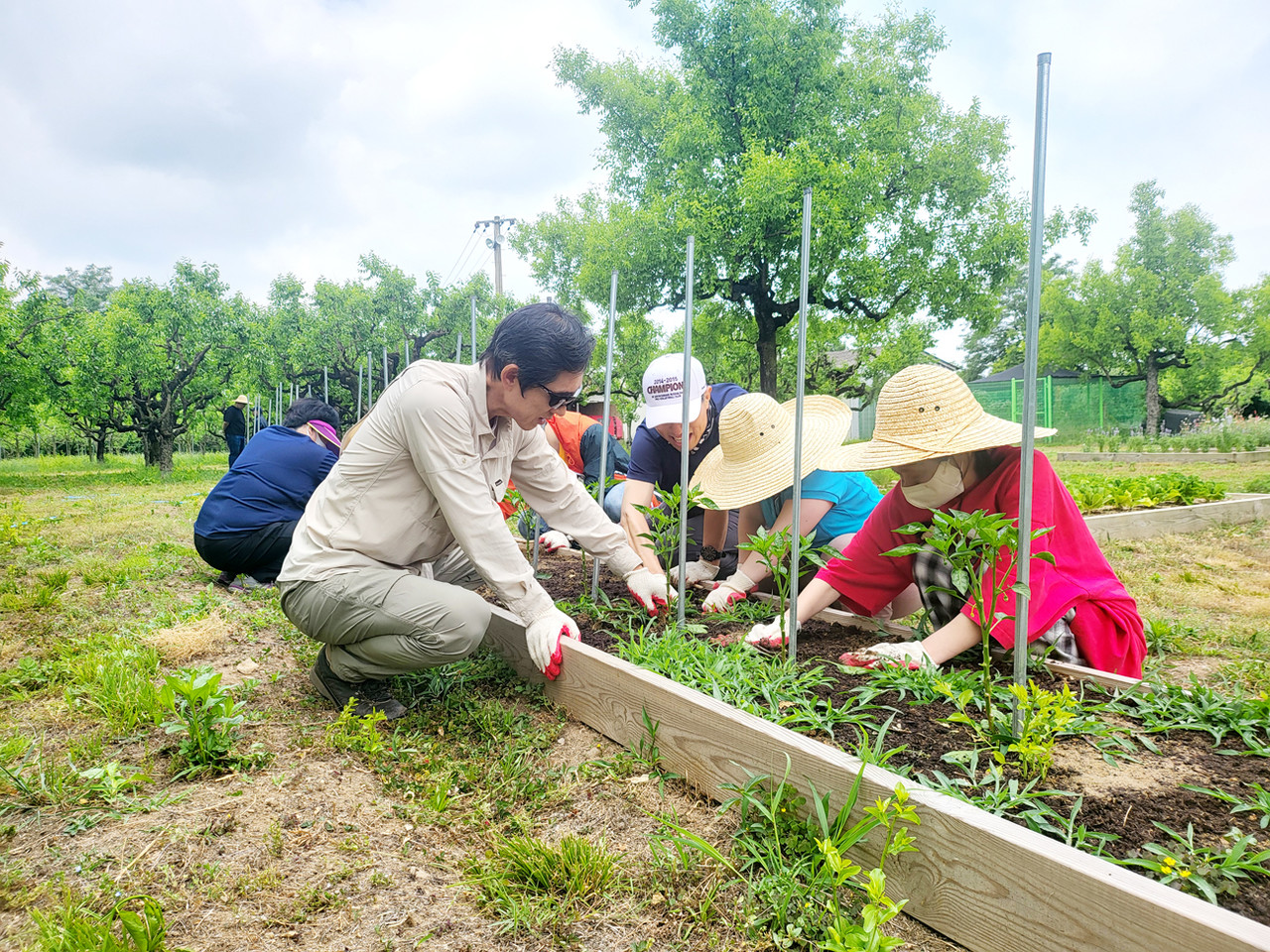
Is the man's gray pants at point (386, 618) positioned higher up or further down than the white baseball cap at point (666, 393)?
further down

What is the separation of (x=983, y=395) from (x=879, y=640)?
23134 mm

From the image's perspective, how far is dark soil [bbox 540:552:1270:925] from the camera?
1355mm

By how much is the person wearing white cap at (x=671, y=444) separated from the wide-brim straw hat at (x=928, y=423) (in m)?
1.15

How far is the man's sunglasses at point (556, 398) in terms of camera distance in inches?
90.4

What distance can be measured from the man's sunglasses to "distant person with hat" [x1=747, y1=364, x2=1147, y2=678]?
3.27 feet

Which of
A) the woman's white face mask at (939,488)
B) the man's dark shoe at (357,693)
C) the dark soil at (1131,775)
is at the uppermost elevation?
the woman's white face mask at (939,488)

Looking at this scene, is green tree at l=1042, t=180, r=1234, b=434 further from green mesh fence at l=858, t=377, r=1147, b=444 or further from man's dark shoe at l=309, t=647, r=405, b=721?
man's dark shoe at l=309, t=647, r=405, b=721

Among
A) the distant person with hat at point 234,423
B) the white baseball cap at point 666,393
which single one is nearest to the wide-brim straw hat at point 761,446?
the white baseball cap at point 666,393

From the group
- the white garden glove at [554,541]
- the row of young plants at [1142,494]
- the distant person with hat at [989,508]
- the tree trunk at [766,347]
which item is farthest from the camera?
the tree trunk at [766,347]

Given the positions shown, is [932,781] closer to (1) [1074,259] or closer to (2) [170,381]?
(2) [170,381]

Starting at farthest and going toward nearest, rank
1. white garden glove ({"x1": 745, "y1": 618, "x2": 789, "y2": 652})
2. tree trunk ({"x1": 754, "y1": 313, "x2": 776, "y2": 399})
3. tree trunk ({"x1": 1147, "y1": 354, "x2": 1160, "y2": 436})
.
Result: tree trunk ({"x1": 1147, "y1": 354, "x2": 1160, "y2": 436}), tree trunk ({"x1": 754, "y1": 313, "x2": 776, "y2": 399}), white garden glove ({"x1": 745, "y1": 618, "x2": 789, "y2": 652})

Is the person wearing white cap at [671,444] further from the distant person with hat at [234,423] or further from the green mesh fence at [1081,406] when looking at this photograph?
the green mesh fence at [1081,406]

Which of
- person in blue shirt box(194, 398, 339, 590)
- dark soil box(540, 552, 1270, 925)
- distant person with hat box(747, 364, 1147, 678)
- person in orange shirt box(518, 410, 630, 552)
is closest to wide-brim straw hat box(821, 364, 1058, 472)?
distant person with hat box(747, 364, 1147, 678)

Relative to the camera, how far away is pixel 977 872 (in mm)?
1288
